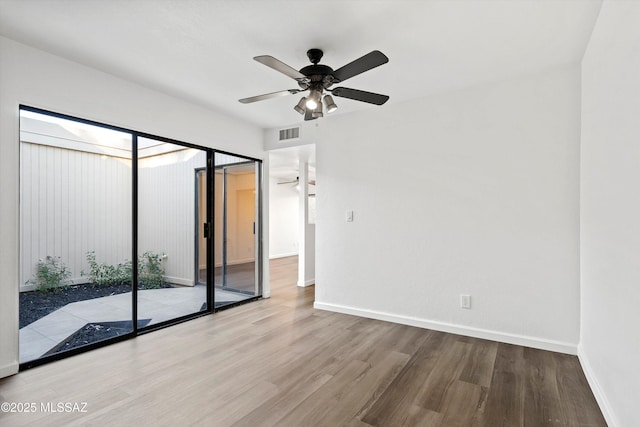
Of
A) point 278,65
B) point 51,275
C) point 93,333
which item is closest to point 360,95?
point 278,65

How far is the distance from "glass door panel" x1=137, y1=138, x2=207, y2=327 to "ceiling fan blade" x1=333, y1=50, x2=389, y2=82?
229 centimetres

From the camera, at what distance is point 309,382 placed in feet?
7.66

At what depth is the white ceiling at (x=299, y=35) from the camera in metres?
2.06

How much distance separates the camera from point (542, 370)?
8.33 ft

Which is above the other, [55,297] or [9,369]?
[55,297]

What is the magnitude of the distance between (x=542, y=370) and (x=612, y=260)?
1.19 meters

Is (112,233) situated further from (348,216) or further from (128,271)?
(348,216)

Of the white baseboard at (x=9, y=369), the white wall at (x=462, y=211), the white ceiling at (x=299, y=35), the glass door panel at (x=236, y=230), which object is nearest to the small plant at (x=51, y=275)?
the white baseboard at (x=9, y=369)

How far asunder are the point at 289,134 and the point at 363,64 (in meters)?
2.54

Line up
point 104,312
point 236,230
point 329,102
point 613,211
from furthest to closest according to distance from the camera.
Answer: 1. point 236,230
2. point 104,312
3. point 329,102
4. point 613,211

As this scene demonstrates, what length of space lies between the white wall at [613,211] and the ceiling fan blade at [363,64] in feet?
3.95

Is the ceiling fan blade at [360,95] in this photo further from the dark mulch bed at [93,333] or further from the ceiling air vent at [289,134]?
the dark mulch bed at [93,333]

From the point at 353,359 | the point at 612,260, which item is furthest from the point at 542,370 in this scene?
the point at 353,359

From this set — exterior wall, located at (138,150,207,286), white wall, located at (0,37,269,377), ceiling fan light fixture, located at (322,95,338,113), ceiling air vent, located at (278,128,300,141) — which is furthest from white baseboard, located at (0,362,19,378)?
ceiling air vent, located at (278,128,300,141)
